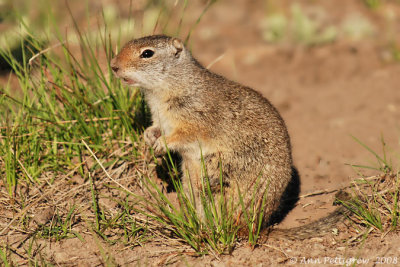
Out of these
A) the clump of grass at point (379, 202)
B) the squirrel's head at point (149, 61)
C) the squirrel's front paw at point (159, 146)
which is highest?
the squirrel's head at point (149, 61)

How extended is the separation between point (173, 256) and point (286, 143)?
1387 millimetres

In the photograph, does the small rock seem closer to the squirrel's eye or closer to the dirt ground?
the dirt ground

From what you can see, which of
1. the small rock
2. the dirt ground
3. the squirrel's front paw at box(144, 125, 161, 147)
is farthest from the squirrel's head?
the small rock

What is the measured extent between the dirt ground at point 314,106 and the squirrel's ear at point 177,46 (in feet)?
2.58

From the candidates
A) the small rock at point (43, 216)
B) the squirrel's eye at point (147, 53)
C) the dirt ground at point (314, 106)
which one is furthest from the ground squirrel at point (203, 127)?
the small rock at point (43, 216)

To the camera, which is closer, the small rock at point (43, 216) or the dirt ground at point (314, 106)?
the dirt ground at point (314, 106)

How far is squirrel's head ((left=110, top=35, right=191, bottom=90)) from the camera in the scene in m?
3.67

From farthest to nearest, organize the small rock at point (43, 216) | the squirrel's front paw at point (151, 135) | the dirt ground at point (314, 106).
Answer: the squirrel's front paw at point (151, 135) → the small rock at point (43, 216) → the dirt ground at point (314, 106)

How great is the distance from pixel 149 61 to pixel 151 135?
0.62m

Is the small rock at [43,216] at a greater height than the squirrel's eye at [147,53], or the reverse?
the squirrel's eye at [147,53]

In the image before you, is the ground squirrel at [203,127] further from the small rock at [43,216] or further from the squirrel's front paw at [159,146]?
the small rock at [43,216]

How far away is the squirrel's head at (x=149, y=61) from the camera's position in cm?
367

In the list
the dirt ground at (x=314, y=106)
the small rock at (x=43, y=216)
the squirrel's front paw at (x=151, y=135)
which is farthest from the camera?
the squirrel's front paw at (x=151, y=135)

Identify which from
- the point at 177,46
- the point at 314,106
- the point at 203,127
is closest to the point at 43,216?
the point at 203,127
